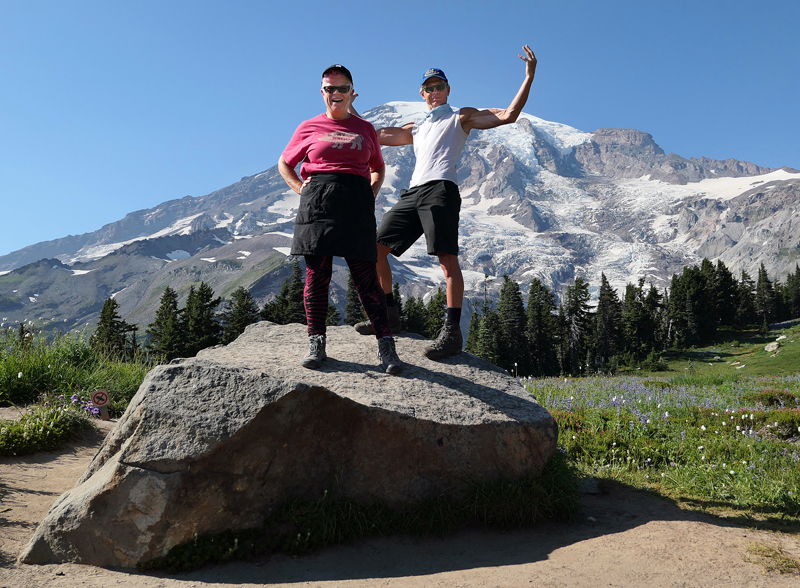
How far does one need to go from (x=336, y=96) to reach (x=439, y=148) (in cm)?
143

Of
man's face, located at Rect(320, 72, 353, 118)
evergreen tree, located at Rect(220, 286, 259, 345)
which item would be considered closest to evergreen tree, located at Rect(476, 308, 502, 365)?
evergreen tree, located at Rect(220, 286, 259, 345)

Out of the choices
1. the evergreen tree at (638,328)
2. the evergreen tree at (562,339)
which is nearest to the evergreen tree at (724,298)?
the evergreen tree at (638,328)

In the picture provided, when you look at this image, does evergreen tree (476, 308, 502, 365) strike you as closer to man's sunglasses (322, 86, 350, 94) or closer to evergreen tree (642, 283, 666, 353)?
evergreen tree (642, 283, 666, 353)

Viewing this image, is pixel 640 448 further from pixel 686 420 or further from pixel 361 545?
pixel 361 545

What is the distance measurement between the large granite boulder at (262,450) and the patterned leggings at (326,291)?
1.74 feet

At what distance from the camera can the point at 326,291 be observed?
568 cm

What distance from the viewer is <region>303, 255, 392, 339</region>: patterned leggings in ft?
17.9

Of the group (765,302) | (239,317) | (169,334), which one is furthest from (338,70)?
(765,302)

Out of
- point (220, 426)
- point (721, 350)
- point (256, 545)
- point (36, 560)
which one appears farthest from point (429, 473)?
point (721, 350)

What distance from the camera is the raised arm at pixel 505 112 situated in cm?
589

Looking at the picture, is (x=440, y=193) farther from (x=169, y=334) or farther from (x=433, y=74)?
(x=169, y=334)

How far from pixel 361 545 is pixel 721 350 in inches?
2106

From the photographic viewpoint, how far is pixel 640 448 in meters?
7.19

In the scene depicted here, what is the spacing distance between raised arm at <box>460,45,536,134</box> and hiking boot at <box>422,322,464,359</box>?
2.53 m
